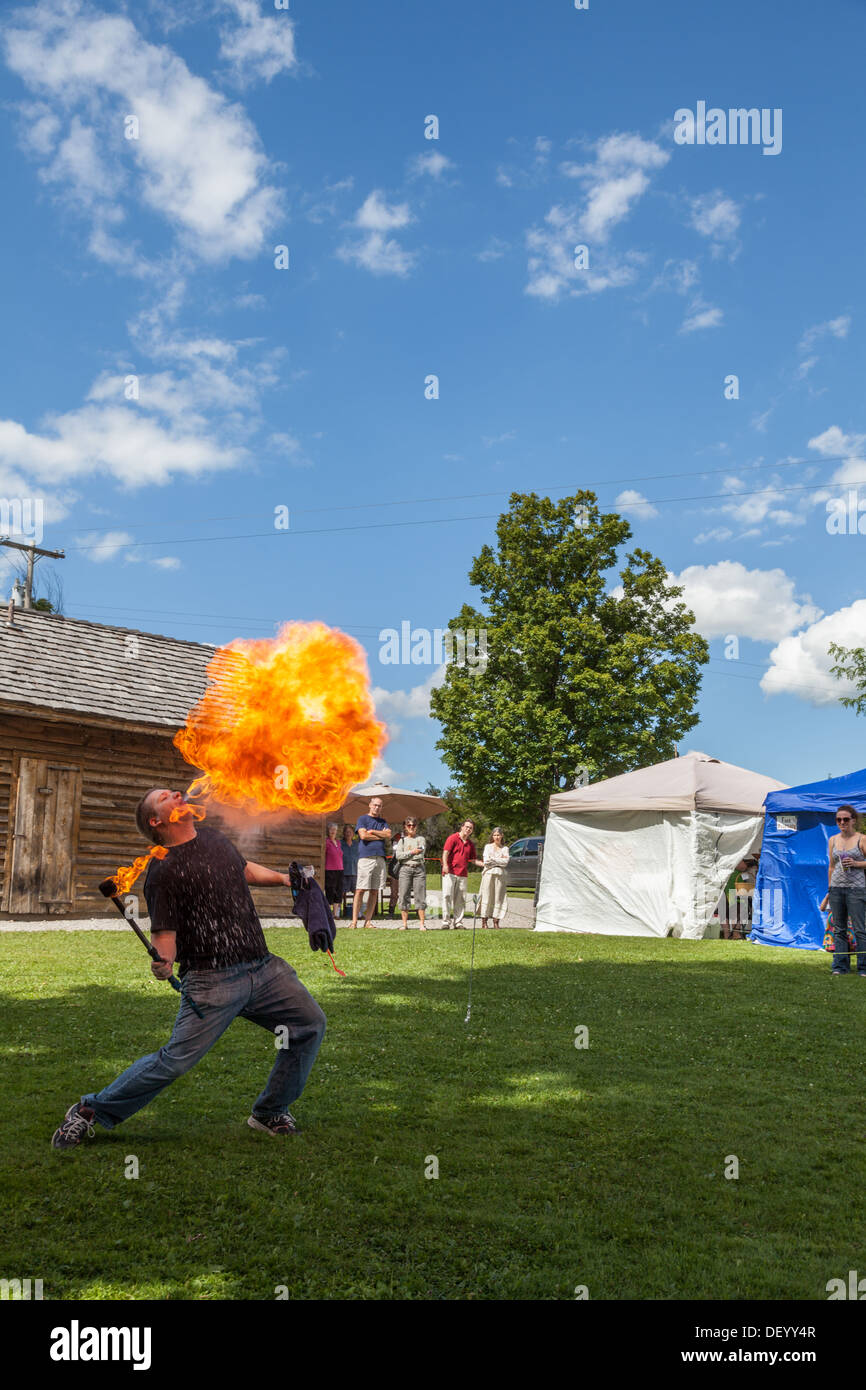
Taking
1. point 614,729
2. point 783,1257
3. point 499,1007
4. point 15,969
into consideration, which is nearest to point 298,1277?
point 783,1257

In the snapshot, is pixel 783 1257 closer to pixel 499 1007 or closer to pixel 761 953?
pixel 499 1007

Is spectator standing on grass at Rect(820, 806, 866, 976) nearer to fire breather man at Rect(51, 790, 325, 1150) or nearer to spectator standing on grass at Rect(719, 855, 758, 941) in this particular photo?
spectator standing on grass at Rect(719, 855, 758, 941)

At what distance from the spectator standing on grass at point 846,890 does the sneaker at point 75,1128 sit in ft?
35.5

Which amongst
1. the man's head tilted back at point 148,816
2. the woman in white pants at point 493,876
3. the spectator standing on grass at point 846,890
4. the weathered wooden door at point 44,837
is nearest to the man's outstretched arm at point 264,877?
the man's head tilted back at point 148,816

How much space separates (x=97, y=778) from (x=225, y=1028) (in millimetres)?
15399

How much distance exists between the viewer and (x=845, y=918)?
44.3ft

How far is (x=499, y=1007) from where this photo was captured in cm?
964

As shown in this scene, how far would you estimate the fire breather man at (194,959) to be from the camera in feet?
16.5

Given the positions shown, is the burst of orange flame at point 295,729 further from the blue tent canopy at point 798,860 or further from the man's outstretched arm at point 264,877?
the blue tent canopy at point 798,860

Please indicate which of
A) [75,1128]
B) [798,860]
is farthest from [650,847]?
[75,1128]

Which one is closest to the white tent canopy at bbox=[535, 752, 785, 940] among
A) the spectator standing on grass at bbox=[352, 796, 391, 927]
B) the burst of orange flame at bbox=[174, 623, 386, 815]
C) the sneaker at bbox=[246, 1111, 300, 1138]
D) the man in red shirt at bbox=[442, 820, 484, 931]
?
the man in red shirt at bbox=[442, 820, 484, 931]

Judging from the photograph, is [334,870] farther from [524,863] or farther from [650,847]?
[524,863]
